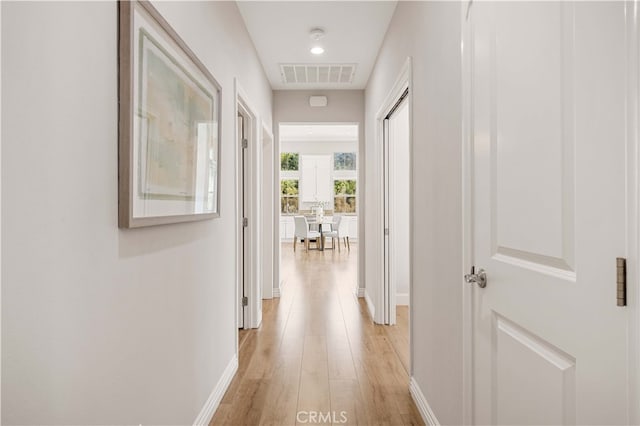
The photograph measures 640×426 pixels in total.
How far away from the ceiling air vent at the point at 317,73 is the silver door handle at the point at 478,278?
2993 millimetres

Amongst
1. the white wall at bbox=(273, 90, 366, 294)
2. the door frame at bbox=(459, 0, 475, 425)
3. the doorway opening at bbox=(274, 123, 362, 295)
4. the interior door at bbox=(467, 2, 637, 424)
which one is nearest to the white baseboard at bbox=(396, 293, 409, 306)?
the white wall at bbox=(273, 90, 366, 294)

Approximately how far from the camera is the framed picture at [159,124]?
1083 millimetres

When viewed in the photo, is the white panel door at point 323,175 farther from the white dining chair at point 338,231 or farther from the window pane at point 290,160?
the white dining chair at point 338,231

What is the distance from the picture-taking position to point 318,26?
295 cm

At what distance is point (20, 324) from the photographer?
73 centimetres

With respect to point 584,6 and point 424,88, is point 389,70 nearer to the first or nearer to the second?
point 424,88

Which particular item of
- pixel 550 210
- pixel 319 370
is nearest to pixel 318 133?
pixel 319 370

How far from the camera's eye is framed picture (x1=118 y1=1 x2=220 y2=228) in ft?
3.55

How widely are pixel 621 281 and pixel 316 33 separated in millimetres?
2900

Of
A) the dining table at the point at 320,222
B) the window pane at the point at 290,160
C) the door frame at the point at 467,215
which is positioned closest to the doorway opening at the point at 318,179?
the window pane at the point at 290,160

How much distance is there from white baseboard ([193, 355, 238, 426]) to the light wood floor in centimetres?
4

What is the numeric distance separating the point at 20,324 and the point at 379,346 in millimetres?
2600

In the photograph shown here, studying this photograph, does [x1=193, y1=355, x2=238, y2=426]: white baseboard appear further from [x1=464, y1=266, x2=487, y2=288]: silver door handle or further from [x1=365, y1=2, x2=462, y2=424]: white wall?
[x1=464, y1=266, x2=487, y2=288]: silver door handle

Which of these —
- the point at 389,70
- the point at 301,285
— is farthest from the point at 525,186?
the point at 301,285
